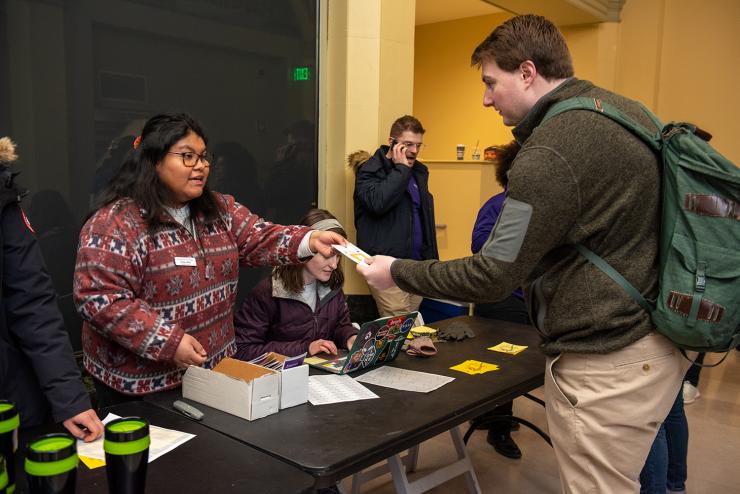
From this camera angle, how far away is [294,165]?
4.31 metres

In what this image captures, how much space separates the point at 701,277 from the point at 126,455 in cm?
129

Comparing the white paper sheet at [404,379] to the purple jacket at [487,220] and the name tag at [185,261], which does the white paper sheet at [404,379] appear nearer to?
the name tag at [185,261]

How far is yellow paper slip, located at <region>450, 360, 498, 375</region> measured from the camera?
7.84 ft

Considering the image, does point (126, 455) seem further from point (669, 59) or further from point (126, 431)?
point (669, 59)

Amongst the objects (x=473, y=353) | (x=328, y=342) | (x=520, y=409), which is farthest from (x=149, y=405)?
(x=520, y=409)

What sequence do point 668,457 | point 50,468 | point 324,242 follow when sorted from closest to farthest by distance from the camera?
1. point 50,468
2. point 324,242
3. point 668,457

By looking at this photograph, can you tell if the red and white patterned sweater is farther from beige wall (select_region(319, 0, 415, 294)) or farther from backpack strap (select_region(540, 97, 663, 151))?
beige wall (select_region(319, 0, 415, 294))

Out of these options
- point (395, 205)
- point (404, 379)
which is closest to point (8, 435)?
point (404, 379)

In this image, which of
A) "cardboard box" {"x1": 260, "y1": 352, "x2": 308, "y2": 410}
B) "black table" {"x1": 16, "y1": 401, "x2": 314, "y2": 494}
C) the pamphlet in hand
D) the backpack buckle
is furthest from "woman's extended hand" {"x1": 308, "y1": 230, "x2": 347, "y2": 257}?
the backpack buckle

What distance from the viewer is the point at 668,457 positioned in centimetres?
291

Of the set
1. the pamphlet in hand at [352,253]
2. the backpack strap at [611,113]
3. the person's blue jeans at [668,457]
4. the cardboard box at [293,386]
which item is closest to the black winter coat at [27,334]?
the cardboard box at [293,386]

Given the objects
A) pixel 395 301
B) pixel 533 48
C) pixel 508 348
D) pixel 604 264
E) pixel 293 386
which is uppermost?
pixel 533 48

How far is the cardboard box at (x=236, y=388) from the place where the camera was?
1829 mm

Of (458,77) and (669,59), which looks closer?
(669,59)
